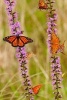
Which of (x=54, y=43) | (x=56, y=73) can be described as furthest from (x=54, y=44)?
(x=56, y=73)

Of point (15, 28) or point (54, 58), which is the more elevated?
point (15, 28)

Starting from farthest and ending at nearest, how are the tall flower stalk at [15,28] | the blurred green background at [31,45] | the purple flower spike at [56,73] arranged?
the blurred green background at [31,45], the purple flower spike at [56,73], the tall flower stalk at [15,28]

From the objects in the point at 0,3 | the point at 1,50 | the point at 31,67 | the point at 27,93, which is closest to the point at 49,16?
the point at 27,93

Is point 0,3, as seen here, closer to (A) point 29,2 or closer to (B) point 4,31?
(B) point 4,31

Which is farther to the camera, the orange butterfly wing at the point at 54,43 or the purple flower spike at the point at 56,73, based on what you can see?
the purple flower spike at the point at 56,73

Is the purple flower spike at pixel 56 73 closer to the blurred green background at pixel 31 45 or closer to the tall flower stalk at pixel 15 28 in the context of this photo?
the tall flower stalk at pixel 15 28

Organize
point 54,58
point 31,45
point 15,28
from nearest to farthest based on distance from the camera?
point 15,28, point 54,58, point 31,45

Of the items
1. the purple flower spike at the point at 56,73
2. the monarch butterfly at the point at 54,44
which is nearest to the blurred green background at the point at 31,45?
the purple flower spike at the point at 56,73

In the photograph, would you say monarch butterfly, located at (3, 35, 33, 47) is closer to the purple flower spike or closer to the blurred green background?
the purple flower spike

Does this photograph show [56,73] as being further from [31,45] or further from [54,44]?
[31,45]

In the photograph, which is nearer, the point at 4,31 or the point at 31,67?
the point at 4,31

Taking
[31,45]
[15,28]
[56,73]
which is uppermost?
[15,28]
